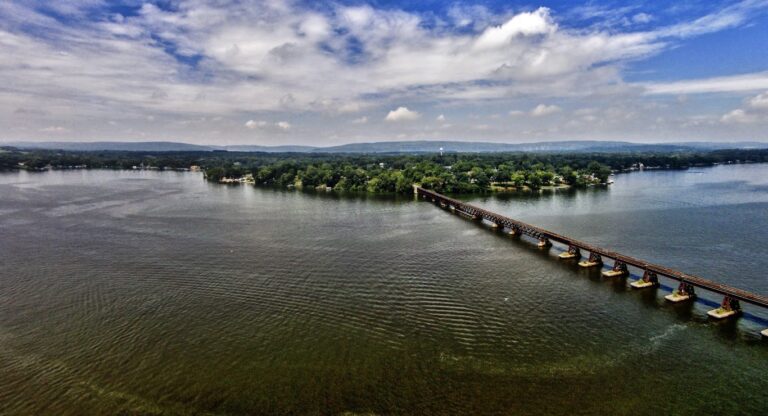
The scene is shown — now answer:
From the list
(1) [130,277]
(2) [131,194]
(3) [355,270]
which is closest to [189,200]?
(2) [131,194]

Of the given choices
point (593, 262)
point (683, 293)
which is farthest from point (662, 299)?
point (593, 262)

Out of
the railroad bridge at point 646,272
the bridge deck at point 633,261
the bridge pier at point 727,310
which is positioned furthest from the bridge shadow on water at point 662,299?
the bridge deck at point 633,261

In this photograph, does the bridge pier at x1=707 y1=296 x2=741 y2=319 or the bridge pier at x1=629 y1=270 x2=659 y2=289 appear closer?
the bridge pier at x1=707 y1=296 x2=741 y2=319

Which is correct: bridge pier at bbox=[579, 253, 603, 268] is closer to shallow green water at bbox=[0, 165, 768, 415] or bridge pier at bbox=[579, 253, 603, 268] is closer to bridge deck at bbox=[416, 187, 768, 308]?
bridge deck at bbox=[416, 187, 768, 308]

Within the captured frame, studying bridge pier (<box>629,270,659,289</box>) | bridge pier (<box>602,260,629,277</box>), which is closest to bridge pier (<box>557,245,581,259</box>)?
bridge pier (<box>602,260,629,277</box>)

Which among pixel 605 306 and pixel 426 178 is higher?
pixel 426 178

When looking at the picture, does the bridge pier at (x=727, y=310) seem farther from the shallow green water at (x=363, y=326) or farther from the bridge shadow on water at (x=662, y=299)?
the shallow green water at (x=363, y=326)

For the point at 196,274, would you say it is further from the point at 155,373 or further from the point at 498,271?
the point at 498,271
